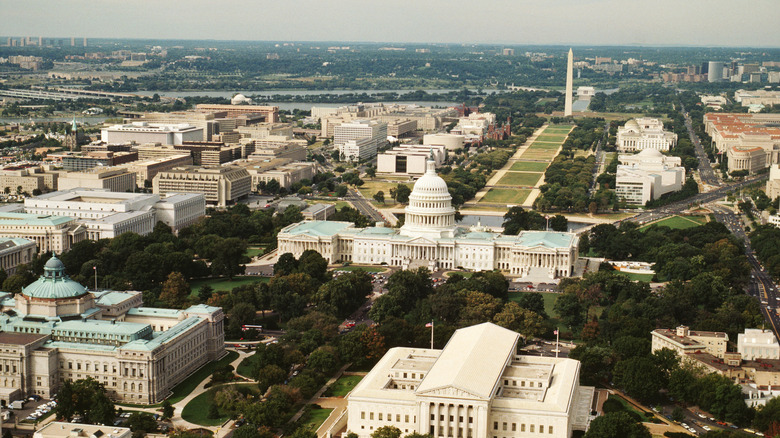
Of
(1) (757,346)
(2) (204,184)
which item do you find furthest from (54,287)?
(2) (204,184)

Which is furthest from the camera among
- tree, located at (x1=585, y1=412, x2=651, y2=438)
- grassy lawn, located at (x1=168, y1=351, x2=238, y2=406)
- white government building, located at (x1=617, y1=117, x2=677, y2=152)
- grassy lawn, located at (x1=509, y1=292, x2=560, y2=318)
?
→ white government building, located at (x1=617, y1=117, x2=677, y2=152)

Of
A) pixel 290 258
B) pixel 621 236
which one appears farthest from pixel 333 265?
pixel 621 236

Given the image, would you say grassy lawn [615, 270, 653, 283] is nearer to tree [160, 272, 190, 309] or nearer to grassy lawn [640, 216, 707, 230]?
grassy lawn [640, 216, 707, 230]

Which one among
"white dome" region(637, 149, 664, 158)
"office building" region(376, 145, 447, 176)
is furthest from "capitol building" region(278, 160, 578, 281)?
"white dome" region(637, 149, 664, 158)

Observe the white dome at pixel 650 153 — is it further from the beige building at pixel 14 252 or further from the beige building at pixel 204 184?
the beige building at pixel 14 252

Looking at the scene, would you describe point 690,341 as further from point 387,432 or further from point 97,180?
point 97,180

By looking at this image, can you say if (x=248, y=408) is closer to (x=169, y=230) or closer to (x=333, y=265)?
(x=333, y=265)
